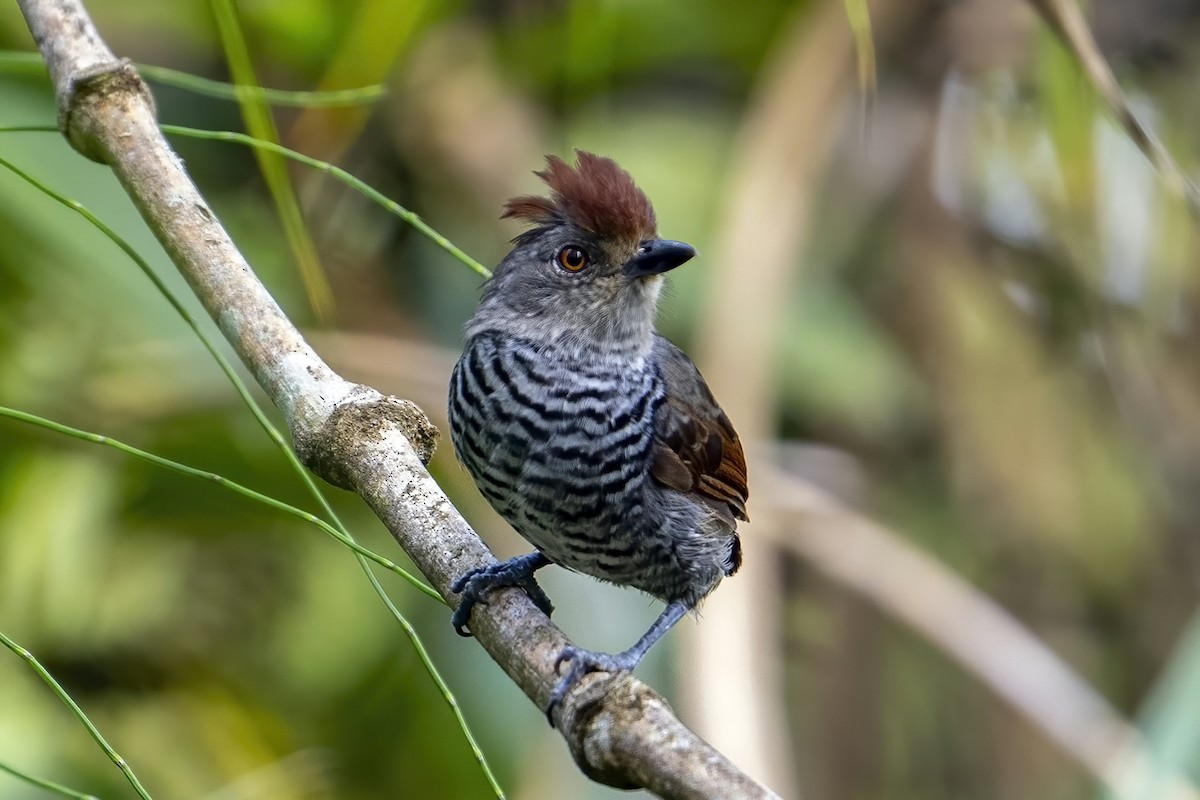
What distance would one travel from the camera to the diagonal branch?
73.9 inches

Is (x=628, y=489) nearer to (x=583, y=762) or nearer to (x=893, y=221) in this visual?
(x=583, y=762)

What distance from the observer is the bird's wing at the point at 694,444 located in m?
2.82

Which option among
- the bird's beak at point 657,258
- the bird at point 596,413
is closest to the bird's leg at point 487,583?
the bird at point 596,413

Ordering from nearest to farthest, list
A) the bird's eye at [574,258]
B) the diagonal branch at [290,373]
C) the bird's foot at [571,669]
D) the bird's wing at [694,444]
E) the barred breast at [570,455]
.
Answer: the bird's foot at [571,669]
the diagonal branch at [290,373]
the barred breast at [570,455]
the bird's wing at [694,444]
the bird's eye at [574,258]

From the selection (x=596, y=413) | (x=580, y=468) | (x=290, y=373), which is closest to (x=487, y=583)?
(x=290, y=373)

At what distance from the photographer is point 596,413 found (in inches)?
107

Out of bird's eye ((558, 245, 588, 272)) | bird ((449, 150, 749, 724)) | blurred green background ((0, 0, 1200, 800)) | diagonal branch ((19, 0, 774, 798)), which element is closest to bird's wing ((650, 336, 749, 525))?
bird ((449, 150, 749, 724))

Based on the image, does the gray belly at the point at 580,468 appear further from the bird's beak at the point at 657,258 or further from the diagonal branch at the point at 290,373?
the diagonal branch at the point at 290,373

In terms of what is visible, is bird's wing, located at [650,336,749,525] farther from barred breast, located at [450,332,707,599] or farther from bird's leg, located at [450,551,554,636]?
bird's leg, located at [450,551,554,636]

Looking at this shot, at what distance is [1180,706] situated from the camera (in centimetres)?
263

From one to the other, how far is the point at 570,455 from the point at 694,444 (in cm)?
38

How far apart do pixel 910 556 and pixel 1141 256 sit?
141 centimetres

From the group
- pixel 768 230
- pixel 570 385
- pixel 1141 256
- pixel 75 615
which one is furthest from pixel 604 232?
pixel 1141 256

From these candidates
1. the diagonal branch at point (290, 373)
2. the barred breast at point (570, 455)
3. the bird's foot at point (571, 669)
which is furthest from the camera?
the barred breast at point (570, 455)
